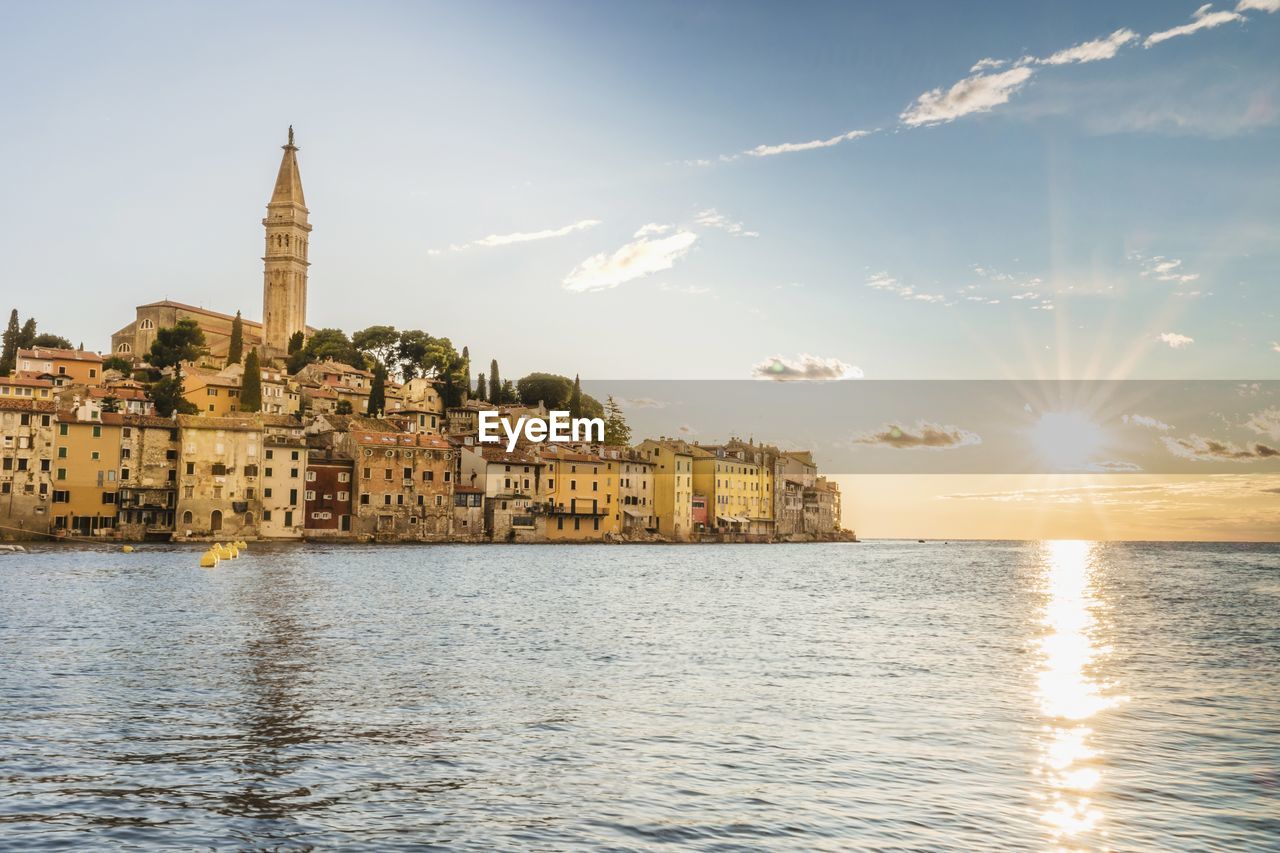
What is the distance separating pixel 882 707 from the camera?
1880 centimetres

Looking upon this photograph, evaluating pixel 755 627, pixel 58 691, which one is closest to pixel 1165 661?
pixel 755 627

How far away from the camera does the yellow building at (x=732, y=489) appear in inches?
4946

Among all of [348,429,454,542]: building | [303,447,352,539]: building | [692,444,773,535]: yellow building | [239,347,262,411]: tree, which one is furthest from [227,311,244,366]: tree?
[692,444,773,535]: yellow building

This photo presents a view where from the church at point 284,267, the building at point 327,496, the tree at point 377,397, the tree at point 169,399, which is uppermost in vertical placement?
the church at point 284,267

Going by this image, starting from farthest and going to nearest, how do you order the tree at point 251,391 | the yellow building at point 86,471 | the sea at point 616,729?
1. the tree at point 251,391
2. the yellow building at point 86,471
3. the sea at point 616,729

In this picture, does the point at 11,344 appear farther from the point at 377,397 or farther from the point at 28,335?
the point at 377,397

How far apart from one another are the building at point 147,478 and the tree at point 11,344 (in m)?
39.8

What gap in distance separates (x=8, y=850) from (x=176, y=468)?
76.7 meters

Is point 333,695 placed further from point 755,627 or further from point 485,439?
point 485,439

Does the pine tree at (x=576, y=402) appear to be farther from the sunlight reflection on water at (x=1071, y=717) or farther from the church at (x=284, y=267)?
the sunlight reflection on water at (x=1071, y=717)

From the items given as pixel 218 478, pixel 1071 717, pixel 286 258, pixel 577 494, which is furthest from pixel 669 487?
pixel 1071 717

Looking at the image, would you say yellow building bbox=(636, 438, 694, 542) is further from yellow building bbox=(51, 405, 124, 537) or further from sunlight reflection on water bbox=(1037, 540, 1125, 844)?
sunlight reflection on water bbox=(1037, 540, 1125, 844)

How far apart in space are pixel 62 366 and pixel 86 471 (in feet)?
98.8

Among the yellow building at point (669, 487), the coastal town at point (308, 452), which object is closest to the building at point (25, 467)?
the coastal town at point (308, 452)
